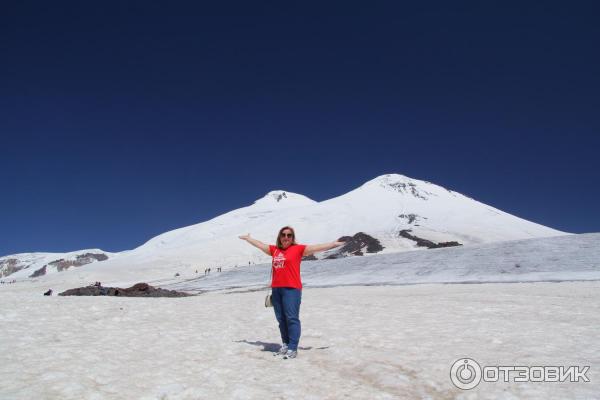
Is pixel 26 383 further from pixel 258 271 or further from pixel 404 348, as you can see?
pixel 258 271

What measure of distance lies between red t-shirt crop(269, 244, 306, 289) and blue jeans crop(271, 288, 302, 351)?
13cm

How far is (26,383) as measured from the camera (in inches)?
233

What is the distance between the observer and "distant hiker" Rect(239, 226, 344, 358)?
811 cm

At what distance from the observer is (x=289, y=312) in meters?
8.22

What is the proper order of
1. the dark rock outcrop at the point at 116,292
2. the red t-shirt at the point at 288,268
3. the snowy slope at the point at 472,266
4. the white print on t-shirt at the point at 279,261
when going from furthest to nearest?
the snowy slope at the point at 472,266 < the dark rock outcrop at the point at 116,292 < the white print on t-shirt at the point at 279,261 < the red t-shirt at the point at 288,268

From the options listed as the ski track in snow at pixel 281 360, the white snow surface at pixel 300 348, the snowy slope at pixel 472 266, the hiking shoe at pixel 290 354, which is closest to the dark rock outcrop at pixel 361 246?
the snowy slope at pixel 472 266

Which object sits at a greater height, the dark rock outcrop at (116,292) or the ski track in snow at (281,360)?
the dark rock outcrop at (116,292)

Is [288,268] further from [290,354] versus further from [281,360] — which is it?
[281,360]

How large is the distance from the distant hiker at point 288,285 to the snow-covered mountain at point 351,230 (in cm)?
7879

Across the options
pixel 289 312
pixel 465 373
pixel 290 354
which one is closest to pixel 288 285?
pixel 289 312

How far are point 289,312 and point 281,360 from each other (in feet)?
2.89

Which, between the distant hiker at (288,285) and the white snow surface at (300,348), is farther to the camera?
the distant hiker at (288,285)

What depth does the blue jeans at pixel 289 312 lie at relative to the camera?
8.02 meters

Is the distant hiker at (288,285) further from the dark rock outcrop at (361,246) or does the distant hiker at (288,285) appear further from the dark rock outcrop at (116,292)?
the dark rock outcrop at (361,246)
